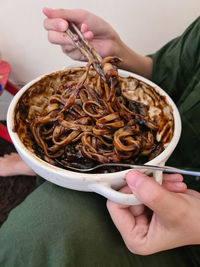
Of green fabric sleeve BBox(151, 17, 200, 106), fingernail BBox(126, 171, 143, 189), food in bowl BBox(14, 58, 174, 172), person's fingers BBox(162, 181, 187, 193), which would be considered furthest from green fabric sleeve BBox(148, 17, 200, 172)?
fingernail BBox(126, 171, 143, 189)

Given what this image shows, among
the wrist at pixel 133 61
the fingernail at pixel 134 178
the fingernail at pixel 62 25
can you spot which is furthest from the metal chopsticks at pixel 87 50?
the fingernail at pixel 134 178

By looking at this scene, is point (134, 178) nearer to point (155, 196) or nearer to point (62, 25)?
point (155, 196)

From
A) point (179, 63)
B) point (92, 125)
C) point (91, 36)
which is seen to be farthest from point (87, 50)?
point (179, 63)

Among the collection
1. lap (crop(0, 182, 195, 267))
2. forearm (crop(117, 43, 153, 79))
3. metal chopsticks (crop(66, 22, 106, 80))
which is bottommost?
lap (crop(0, 182, 195, 267))

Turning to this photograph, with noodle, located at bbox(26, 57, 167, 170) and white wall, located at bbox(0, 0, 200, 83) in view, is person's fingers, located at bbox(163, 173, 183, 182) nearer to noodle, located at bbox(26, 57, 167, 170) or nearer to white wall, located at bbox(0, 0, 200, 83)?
noodle, located at bbox(26, 57, 167, 170)

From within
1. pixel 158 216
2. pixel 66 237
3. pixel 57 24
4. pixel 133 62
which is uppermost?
pixel 57 24

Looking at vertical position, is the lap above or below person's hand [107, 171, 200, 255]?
below

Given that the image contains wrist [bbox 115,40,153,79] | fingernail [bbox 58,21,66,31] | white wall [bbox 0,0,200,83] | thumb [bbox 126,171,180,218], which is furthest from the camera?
white wall [bbox 0,0,200,83]
